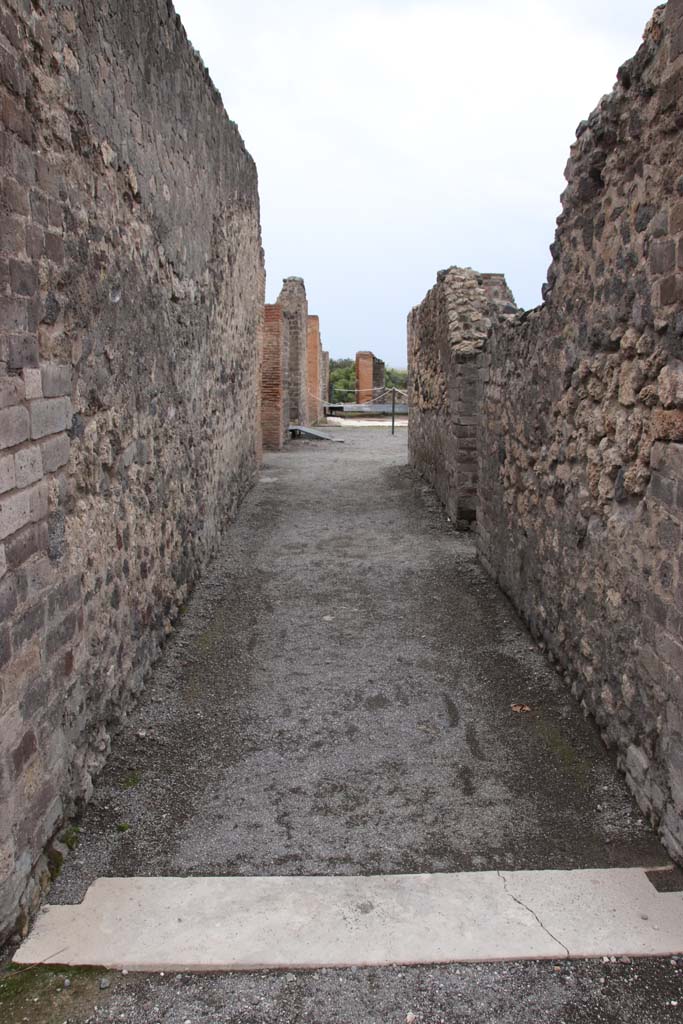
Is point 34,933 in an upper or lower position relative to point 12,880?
lower

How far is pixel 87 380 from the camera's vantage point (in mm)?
3836

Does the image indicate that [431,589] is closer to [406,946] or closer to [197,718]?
[197,718]

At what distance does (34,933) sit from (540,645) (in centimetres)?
360

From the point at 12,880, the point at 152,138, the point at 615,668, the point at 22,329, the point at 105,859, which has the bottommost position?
the point at 105,859

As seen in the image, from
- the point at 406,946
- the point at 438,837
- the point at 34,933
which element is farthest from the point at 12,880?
the point at 438,837

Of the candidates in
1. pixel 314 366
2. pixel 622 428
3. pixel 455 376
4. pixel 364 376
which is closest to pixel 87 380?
pixel 622 428

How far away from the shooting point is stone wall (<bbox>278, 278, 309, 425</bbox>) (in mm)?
19953

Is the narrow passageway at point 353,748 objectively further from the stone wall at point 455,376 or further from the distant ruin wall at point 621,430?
the stone wall at point 455,376

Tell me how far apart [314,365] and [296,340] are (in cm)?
555

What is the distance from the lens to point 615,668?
4020 mm

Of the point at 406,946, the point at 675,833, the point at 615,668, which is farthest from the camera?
the point at 615,668

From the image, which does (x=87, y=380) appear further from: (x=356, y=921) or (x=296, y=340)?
(x=296, y=340)

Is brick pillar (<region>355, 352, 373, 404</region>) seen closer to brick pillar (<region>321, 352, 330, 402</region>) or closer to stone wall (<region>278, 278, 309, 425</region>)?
brick pillar (<region>321, 352, 330, 402</region>)

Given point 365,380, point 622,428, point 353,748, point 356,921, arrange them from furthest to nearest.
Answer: point 365,380 < point 353,748 < point 622,428 < point 356,921
